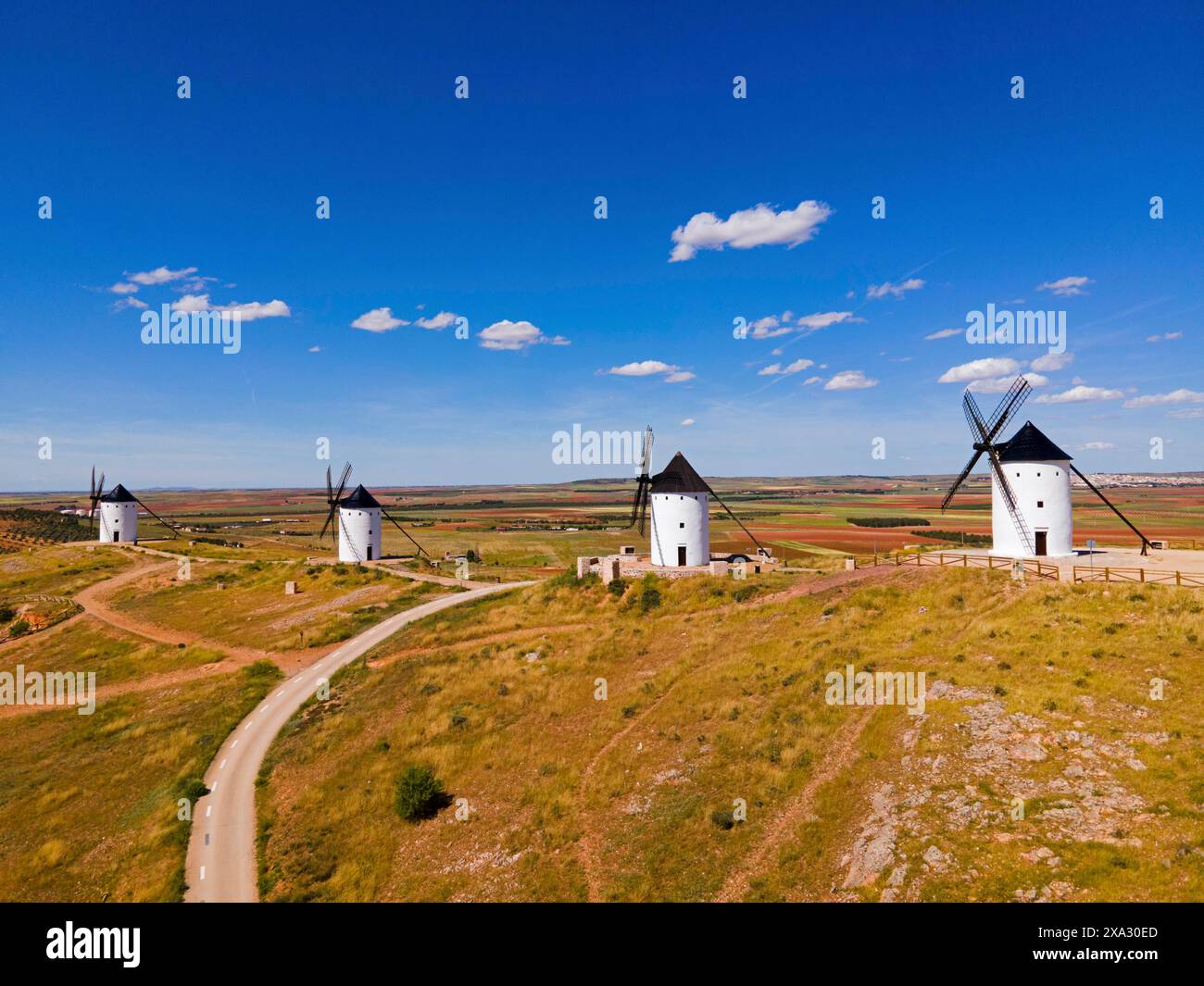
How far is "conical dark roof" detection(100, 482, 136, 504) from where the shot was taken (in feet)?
285

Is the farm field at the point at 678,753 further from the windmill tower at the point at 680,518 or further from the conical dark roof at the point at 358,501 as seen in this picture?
the conical dark roof at the point at 358,501

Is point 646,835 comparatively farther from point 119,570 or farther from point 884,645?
point 119,570

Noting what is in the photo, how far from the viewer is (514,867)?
18.5 metres

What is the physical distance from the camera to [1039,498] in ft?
122

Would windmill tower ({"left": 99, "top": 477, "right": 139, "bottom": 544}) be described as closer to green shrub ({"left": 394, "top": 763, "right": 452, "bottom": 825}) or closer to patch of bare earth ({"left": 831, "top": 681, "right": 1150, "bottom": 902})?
green shrub ({"left": 394, "top": 763, "right": 452, "bottom": 825})

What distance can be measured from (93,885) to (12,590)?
213ft

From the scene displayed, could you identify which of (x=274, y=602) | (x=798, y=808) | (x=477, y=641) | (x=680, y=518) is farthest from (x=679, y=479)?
(x=274, y=602)

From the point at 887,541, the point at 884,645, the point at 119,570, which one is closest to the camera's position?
the point at 884,645

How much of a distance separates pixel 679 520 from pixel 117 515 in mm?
87606

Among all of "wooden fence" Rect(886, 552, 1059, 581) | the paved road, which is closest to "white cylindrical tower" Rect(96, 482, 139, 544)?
the paved road

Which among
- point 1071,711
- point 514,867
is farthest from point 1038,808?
point 514,867

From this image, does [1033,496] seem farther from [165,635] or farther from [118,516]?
[118,516]

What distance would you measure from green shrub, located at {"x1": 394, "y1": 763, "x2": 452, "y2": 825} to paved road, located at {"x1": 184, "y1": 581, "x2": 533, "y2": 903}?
15.8 ft

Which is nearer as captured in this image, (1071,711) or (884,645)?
(1071,711)
